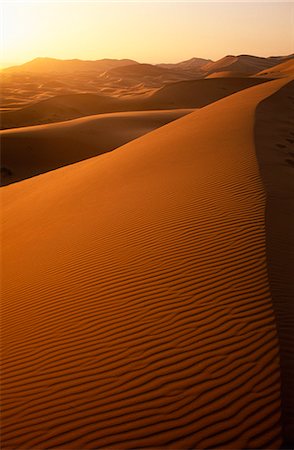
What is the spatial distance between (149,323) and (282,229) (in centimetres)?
261

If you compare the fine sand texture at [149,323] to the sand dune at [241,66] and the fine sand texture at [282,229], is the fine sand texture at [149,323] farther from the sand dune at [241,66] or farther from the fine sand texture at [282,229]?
the sand dune at [241,66]

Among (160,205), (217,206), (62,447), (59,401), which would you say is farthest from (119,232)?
(62,447)

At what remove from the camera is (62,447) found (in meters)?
2.97

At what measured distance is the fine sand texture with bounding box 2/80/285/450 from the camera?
2984mm

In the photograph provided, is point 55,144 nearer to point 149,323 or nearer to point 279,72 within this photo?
point 149,323

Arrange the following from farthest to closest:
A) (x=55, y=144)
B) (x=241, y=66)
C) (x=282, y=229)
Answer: (x=241, y=66), (x=55, y=144), (x=282, y=229)

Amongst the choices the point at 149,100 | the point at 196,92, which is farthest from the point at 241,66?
the point at 149,100

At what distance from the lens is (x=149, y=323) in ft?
13.2

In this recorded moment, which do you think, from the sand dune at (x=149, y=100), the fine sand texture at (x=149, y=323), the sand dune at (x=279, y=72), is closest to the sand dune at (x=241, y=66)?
the sand dune at (x=279, y=72)

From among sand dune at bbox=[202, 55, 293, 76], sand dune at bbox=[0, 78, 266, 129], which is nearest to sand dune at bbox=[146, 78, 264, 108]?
sand dune at bbox=[0, 78, 266, 129]

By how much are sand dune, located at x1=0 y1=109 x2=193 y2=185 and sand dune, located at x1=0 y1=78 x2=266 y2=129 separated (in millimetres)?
16353

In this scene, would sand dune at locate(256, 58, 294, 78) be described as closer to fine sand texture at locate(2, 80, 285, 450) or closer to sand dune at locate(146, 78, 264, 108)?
sand dune at locate(146, 78, 264, 108)

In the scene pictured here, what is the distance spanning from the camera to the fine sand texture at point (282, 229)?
3.14 m

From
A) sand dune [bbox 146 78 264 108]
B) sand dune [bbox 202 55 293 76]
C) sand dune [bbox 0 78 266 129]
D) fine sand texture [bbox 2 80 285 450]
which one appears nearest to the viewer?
fine sand texture [bbox 2 80 285 450]
